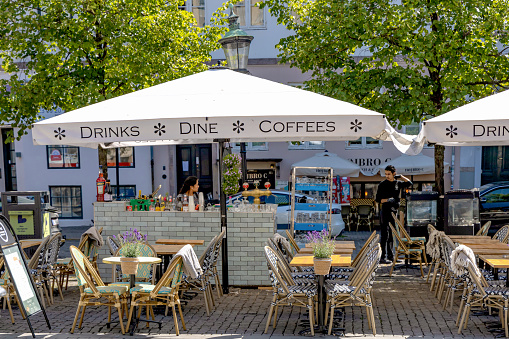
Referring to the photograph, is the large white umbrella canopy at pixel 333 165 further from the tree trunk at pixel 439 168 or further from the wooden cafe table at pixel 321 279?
the wooden cafe table at pixel 321 279

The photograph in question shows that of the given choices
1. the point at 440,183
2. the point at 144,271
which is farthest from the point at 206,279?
the point at 440,183

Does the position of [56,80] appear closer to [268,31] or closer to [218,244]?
[218,244]

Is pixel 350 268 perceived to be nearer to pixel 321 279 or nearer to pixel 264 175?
pixel 321 279

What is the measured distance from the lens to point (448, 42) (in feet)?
37.7

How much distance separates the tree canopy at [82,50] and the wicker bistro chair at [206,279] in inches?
210

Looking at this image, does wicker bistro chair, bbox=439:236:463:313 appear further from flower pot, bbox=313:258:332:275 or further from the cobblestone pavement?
flower pot, bbox=313:258:332:275

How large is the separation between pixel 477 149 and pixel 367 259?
601 inches

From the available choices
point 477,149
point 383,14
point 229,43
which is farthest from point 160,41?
point 477,149

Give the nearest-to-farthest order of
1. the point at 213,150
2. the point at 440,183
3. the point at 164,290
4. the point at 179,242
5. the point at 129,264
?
the point at 129,264 → the point at 164,290 → the point at 179,242 → the point at 440,183 → the point at 213,150

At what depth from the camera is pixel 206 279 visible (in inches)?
336

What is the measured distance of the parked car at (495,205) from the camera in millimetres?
14812

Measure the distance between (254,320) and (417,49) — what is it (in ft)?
20.6

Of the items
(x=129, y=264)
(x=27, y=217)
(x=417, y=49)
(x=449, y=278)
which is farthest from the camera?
(x=27, y=217)

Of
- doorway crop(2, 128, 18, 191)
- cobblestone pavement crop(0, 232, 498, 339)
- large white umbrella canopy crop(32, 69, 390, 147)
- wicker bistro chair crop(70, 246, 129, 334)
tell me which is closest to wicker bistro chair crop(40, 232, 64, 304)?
cobblestone pavement crop(0, 232, 498, 339)
